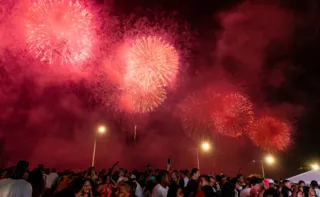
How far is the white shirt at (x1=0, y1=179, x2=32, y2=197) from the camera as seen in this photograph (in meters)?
5.89

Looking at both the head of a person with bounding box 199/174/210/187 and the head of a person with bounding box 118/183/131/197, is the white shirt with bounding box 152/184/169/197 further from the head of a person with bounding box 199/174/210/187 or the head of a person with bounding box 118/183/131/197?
the head of a person with bounding box 118/183/131/197

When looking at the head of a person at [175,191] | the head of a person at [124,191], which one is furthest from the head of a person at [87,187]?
the head of a person at [175,191]

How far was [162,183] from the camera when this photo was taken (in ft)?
28.9

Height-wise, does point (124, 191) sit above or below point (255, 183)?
below

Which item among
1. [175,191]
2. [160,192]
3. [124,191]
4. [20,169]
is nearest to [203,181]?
[175,191]

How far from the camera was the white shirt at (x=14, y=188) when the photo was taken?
5891 mm

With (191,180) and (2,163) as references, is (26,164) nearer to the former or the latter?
(191,180)

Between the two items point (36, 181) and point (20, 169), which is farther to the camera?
point (36, 181)

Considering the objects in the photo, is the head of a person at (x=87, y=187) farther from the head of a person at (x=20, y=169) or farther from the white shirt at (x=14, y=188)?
the head of a person at (x=20, y=169)

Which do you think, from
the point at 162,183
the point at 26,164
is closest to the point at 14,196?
the point at 26,164

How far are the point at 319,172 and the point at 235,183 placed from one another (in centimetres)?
920

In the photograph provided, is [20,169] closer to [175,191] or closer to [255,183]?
[175,191]

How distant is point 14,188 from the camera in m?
5.95

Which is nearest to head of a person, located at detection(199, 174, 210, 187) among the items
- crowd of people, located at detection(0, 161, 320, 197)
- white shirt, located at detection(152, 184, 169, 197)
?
crowd of people, located at detection(0, 161, 320, 197)
